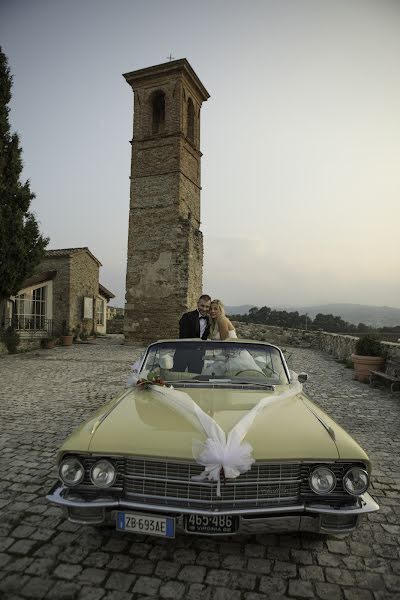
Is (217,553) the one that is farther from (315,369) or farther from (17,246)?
(17,246)

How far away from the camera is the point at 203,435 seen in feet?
8.30

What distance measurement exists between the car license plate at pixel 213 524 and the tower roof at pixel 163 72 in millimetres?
21074

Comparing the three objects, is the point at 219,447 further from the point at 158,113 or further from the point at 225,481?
the point at 158,113

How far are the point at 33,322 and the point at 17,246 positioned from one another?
612cm

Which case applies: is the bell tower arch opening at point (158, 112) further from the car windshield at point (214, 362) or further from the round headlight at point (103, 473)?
the round headlight at point (103, 473)

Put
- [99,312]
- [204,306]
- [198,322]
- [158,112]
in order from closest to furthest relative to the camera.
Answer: [204,306]
[198,322]
[158,112]
[99,312]

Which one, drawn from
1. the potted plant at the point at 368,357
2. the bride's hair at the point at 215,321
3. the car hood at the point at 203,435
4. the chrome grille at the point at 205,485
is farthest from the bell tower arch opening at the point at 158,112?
the chrome grille at the point at 205,485

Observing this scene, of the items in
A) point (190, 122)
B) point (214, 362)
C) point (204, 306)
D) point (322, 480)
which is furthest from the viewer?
point (190, 122)

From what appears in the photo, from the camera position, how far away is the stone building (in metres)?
19.6

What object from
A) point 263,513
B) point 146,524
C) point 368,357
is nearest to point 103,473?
point 146,524

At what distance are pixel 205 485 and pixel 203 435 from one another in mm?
307

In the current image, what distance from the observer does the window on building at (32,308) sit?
19406mm

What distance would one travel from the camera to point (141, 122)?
65.5 ft

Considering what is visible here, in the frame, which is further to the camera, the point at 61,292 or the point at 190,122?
the point at 61,292
